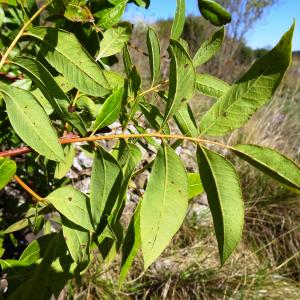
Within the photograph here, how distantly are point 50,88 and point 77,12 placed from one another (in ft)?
0.52

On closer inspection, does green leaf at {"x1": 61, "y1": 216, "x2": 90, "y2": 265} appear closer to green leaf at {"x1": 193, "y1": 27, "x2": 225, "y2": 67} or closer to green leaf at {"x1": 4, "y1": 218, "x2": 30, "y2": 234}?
green leaf at {"x1": 4, "y1": 218, "x2": 30, "y2": 234}

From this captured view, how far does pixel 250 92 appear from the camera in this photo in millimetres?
497

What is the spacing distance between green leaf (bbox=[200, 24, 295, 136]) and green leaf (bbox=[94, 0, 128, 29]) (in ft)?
1.00

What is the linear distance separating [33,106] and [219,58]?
32.9 feet

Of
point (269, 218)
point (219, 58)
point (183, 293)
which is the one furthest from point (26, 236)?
point (219, 58)

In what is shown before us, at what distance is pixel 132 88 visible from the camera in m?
0.62

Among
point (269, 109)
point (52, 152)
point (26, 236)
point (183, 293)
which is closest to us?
point (52, 152)

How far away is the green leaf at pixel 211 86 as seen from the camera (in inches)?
27.7

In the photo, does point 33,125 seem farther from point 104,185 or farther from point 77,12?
point 77,12

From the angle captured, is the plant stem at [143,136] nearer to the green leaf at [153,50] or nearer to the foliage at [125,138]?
the foliage at [125,138]

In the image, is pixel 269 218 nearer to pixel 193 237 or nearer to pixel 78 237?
pixel 193 237

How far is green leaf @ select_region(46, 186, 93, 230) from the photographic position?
568mm

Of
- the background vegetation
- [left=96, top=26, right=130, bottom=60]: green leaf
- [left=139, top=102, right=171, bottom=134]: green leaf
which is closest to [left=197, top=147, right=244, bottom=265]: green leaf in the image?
[left=139, top=102, right=171, bottom=134]: green leaf

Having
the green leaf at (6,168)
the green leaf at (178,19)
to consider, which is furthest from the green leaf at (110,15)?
the green leaf at (6,168)
